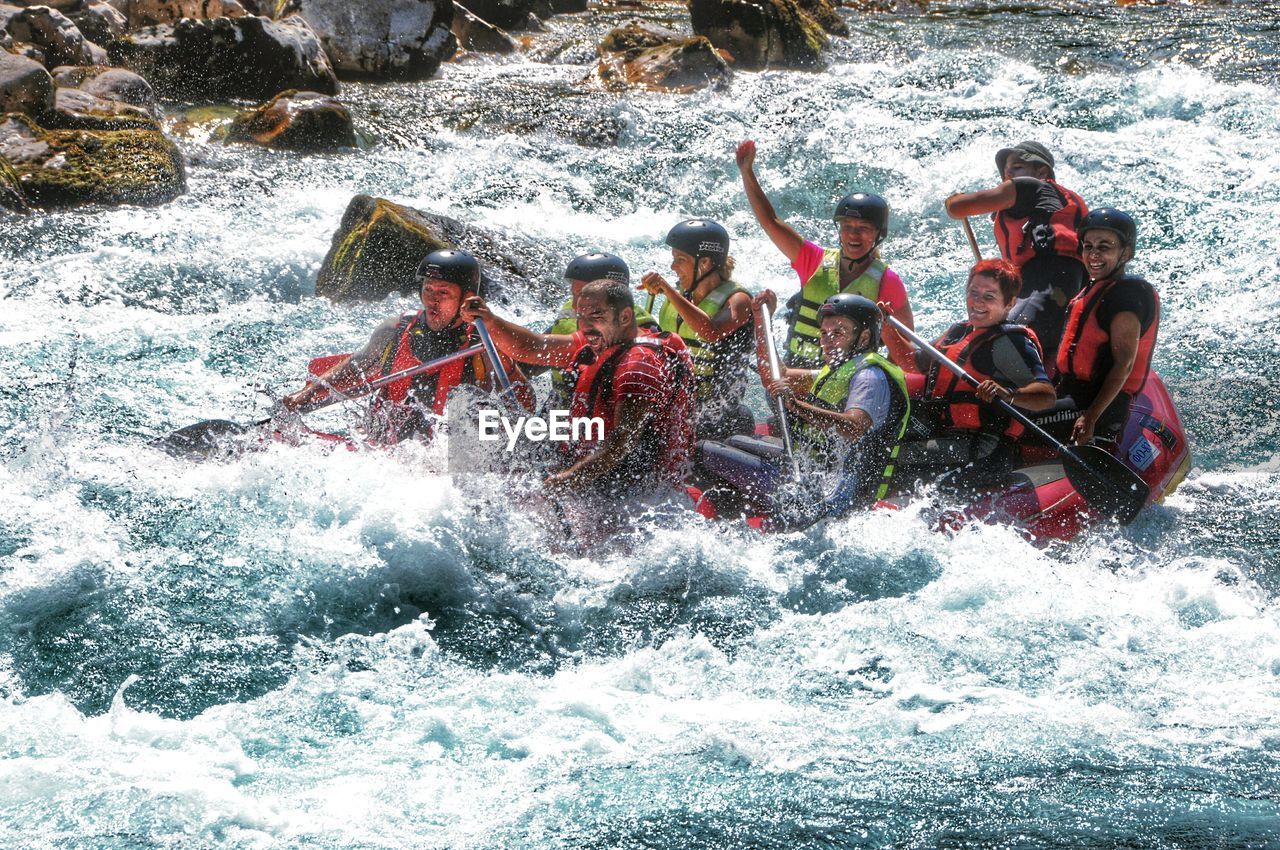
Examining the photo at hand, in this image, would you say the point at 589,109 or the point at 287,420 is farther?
the point at 589,109

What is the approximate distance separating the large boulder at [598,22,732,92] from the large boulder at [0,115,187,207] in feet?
20.1

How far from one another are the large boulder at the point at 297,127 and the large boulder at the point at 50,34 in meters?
1.95

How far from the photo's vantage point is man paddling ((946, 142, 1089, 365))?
7.52m

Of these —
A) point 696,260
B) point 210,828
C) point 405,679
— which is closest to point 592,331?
point 696,260

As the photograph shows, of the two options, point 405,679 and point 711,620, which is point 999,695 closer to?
point 711,620

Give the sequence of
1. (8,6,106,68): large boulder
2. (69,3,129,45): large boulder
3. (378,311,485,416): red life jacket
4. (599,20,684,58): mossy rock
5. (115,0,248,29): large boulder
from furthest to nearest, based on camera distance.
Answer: (599,20,684,58): mossy rock, (115,0,248,29): large boulder, (69,3,129,45): large boulder, (8,6,106,68): large boulder, (378,311,485,416): red life jacket

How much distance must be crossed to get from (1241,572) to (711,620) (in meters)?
2.79

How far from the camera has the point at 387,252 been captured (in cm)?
1017

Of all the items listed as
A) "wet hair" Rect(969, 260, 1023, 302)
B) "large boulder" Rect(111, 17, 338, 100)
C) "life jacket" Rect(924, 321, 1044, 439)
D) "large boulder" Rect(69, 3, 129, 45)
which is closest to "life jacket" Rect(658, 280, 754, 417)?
"life jacket" Rect(924, 321, 1044, 439)

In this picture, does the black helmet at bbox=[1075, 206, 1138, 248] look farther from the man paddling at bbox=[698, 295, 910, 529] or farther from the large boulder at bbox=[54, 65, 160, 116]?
the large boulder at bbox=[54, 65, 160, 116]

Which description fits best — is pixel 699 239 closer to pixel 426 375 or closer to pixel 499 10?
pixel 426 375

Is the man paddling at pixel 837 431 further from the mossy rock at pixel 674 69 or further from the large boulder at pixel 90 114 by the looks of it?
the mossy rock at pixel 674 69

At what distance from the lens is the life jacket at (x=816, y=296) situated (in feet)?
23.2

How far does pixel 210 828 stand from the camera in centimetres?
463
